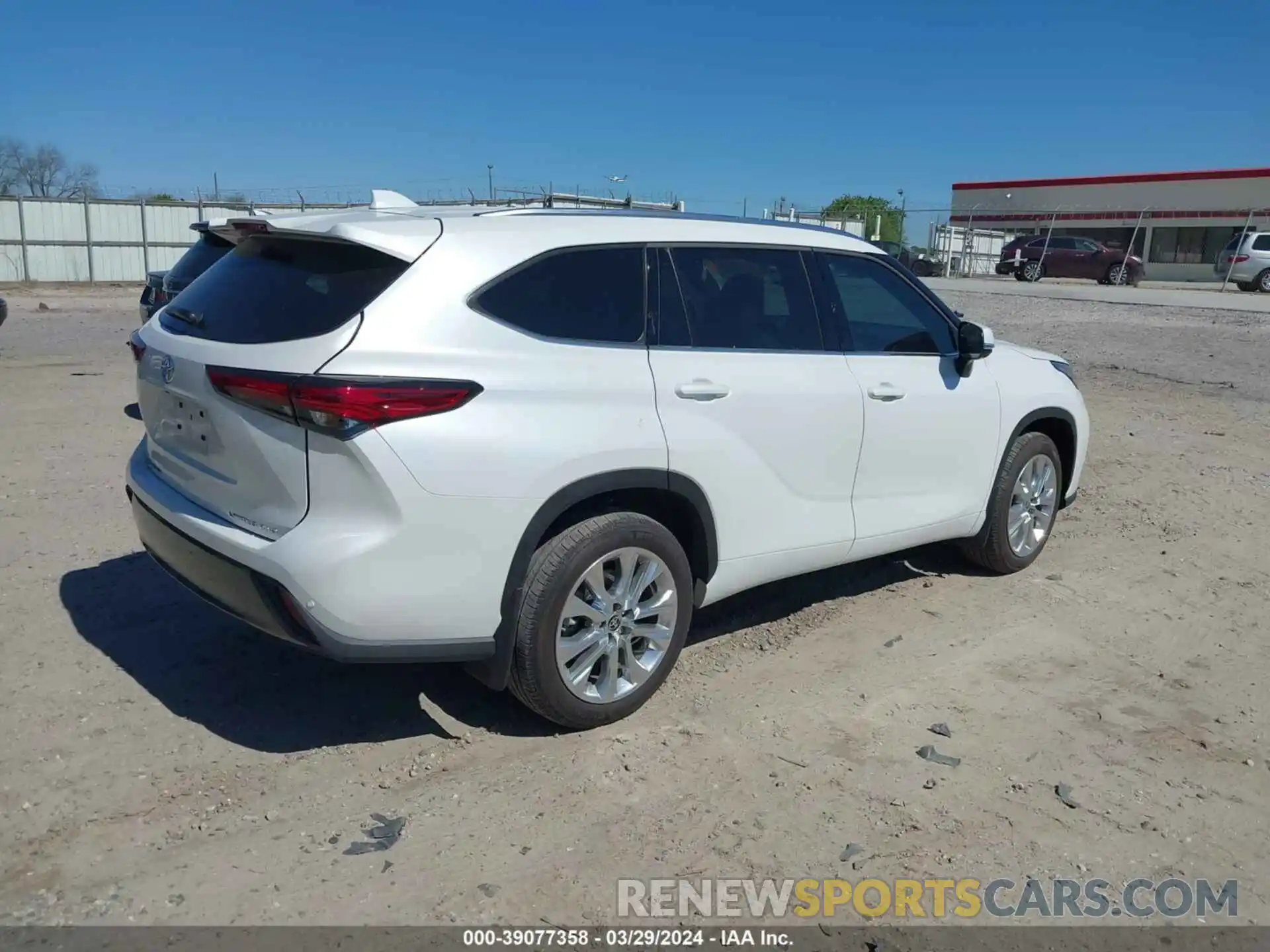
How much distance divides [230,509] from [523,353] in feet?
3.69

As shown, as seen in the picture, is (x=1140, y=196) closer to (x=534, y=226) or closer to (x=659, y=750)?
(x=534, y=226)

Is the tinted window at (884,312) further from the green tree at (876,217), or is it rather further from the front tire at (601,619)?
the green tree at (876,217)

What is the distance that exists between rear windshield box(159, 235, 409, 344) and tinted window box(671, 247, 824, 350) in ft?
4.12

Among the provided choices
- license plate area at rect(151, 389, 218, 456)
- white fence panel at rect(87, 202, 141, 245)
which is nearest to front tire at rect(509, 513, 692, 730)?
license plate area at rect(151, 389, 218, 456)

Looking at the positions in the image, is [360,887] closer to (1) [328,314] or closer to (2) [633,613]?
(2) [633,613]

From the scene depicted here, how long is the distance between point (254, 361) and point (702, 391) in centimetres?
161

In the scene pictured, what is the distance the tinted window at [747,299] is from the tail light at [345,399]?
1211 millimetres

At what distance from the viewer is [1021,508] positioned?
5750 mm

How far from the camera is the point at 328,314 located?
3396 millimetres

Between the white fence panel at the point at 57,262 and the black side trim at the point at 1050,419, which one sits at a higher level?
the black side trim at the point at 1050,419

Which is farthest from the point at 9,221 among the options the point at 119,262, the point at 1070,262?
the point at 1070,262

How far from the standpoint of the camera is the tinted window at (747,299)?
4195 millimetres

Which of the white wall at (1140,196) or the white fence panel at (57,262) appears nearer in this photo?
the white fence panel at (57,262)

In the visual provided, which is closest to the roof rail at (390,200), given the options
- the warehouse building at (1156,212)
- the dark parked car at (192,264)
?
the dark parked car at (192,264)
